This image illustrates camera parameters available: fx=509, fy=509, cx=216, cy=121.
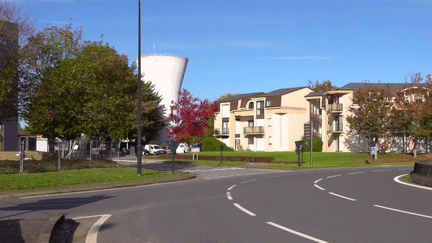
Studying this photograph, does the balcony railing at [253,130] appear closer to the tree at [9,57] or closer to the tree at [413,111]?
the tree at [413,111]

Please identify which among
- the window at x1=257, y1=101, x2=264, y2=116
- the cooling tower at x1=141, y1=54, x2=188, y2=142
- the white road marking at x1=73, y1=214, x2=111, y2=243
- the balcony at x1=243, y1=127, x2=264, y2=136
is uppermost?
the cooling tower at x1=141, y1=54, x2=188, y2=142

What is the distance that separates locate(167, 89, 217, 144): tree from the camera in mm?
67688

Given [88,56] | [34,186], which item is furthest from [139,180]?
[88,56]

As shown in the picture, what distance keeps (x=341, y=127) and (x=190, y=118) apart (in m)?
20.2

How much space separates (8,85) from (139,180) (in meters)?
9.31

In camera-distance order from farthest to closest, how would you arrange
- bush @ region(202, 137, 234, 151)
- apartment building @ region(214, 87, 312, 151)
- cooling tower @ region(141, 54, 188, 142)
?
cooling tower @ region(141, 54, 188, 142) < bush @ region(202, 137, 234, 151) < apartment building @ region(214, 87, 312, 151)

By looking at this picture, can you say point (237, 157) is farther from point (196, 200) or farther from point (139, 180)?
point (196, 200)

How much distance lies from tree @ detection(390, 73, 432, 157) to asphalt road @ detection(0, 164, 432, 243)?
41.5 meters

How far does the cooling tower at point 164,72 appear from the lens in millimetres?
86812

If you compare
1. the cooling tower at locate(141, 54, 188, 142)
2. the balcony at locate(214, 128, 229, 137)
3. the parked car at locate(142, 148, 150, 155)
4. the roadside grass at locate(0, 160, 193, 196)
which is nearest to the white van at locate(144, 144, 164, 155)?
the parked car at locate(142, 148, 150, 155)

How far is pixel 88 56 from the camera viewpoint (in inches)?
1347

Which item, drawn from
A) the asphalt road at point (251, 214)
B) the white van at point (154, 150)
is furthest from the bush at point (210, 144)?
the asphalt road at point (251, 214)

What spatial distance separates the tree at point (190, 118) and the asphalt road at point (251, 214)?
50223 mm

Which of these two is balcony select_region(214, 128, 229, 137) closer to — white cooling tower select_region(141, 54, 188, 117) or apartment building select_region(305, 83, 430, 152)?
white cooling tower select_region(141, 54, 188, 117)
